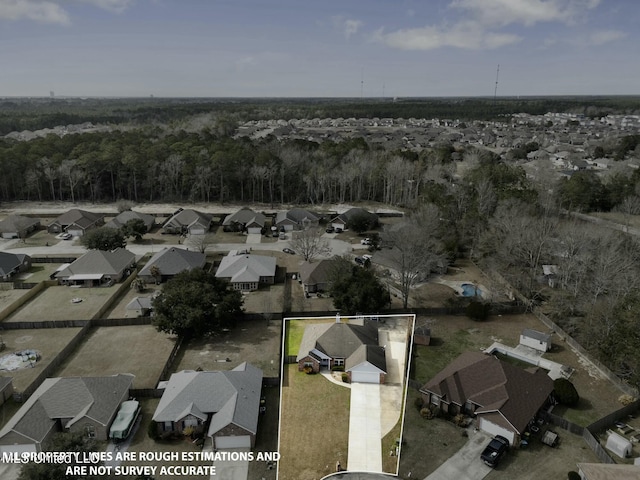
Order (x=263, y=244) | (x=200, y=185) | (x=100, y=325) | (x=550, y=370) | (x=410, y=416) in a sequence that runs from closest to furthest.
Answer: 1. (x=410, y=416)
2. (x=550, y=370)
3. (x=100, y=325)
4. (x=263, y=244)
5. (x=200, y=185)

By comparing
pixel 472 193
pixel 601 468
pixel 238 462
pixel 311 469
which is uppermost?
pixel 311 469

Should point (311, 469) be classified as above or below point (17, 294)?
above

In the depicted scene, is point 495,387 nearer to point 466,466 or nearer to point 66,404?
point 466,466

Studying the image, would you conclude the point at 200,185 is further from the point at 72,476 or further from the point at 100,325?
the point at 72,476

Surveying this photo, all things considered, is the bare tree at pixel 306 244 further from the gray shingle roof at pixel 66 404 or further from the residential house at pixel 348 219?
the gray shingle roof at pixel 66 404

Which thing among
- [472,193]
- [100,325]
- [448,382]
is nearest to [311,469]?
[448,382]

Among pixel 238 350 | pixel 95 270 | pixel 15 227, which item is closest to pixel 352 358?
pixel 238 350
